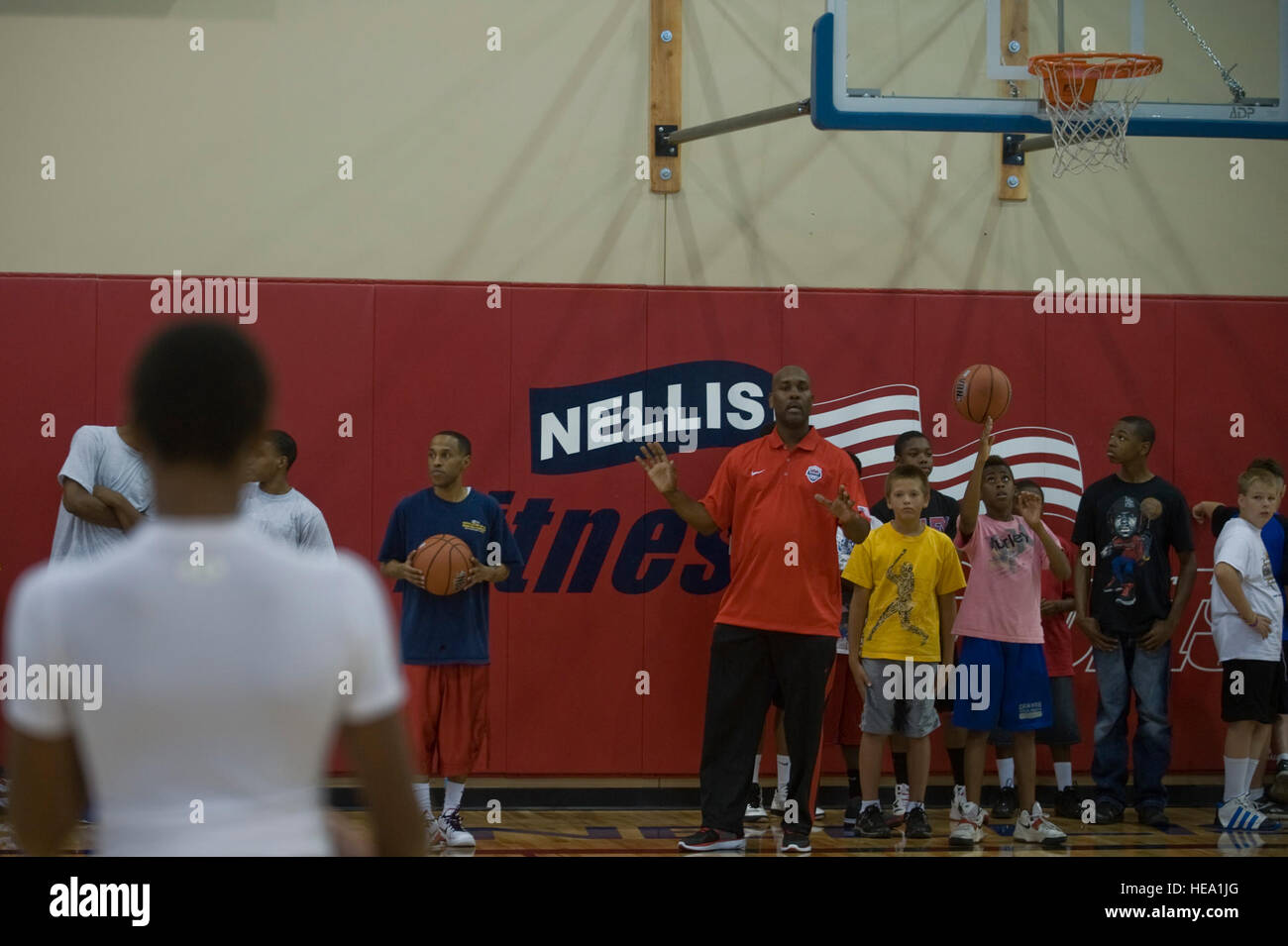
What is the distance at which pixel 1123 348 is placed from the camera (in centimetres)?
865

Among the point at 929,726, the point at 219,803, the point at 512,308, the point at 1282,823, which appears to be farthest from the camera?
the point at 512,308

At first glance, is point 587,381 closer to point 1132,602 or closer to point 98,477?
point 98,477

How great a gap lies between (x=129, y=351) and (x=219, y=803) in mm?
6651

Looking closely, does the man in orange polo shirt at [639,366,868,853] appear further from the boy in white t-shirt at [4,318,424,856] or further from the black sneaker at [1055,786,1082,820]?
the boy in white t-shirt at [4,318,424,856]

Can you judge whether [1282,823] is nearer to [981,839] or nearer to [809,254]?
[981,839]

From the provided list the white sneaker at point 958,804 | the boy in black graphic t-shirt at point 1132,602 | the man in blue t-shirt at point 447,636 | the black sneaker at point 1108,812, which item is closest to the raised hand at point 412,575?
the man in blue t-shirt at point 447,636

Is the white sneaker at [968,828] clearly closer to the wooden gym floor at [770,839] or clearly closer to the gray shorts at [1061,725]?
the wooden gym floor at [770,839]

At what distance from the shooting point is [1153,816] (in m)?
7.80

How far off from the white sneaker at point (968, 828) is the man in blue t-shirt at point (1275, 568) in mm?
1824

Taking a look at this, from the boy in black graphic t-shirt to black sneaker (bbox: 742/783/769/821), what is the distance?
183 centimetres

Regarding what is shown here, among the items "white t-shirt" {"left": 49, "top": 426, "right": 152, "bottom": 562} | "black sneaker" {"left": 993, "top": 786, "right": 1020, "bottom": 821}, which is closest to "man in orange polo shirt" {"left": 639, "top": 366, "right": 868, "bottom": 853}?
"black sneaker" {"left": 993, "top": 786, "right": 1020, "bottom": 821}

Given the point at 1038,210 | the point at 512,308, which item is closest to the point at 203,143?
the point at 512,308
